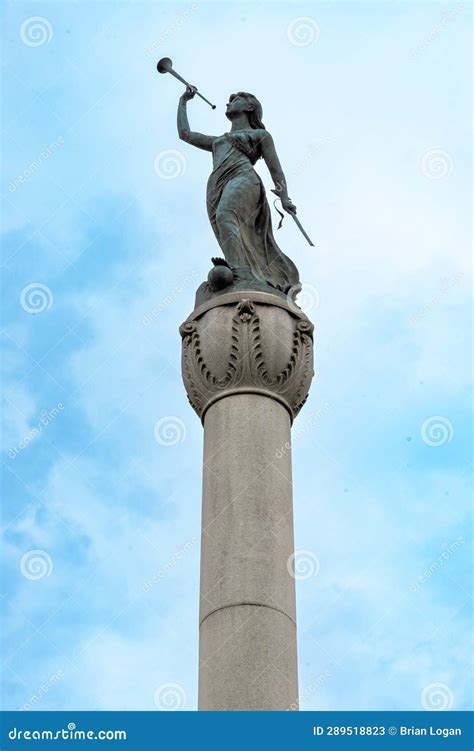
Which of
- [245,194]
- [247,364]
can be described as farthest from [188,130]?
[247,364]

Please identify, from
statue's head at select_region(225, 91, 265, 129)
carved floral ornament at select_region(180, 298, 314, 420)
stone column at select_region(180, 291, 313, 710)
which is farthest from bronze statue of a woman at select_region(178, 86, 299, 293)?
stone column at select_region(180, 291, 313, 710)

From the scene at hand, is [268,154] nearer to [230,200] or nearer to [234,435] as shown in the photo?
[230,200]

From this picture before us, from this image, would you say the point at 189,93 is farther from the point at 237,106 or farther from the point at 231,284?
the point at 231,284

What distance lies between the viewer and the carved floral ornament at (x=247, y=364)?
50.3 ft

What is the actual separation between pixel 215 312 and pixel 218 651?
15.0 feet

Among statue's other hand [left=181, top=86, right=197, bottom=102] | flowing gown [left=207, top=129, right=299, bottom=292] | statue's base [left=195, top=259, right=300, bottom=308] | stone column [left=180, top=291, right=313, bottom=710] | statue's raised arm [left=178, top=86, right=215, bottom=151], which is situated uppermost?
statue's other hand [left=181, top=86, right=197, bottom=102]

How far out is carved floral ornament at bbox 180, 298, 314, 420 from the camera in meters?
15.3

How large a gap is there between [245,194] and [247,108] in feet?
5.68

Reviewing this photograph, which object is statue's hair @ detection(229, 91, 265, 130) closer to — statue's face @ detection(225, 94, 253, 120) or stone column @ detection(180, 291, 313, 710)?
statue's face @ detection(225, 94, 253, 120)

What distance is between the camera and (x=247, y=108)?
60.2 feet

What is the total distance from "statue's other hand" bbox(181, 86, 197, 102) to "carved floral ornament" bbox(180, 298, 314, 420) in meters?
4.51

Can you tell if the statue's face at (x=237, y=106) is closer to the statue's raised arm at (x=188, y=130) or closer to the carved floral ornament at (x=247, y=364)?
the statue's raised arm at (x=188, y=130)

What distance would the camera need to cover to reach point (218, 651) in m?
13.3

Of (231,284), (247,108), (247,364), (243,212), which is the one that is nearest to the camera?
(247,364)
